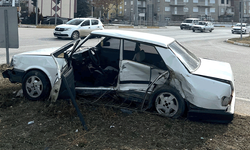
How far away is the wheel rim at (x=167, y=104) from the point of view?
14.4 ft

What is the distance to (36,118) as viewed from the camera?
14.6 ft

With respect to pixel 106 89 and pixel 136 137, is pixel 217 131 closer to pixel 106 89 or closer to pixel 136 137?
pixel 136 137

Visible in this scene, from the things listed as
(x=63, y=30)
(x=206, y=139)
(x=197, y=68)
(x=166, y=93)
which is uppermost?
(x=63, y=30)

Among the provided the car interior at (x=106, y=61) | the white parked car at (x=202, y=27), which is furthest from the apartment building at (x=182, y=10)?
the car interior at (x=106, y=61)

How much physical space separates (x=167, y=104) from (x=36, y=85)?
244 cm

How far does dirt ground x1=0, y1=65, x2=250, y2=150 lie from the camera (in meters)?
3.63

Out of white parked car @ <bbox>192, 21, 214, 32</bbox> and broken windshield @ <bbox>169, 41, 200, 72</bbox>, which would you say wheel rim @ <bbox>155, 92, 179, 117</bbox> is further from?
white parked car @ <bbox>192, 21, 214, 32</bbox>

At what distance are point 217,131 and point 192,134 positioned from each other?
0.41 m

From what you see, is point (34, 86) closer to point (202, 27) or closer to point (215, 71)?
point (215, 71)

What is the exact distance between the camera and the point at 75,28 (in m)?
18.8

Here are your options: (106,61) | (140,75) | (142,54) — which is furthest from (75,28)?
(140,75)

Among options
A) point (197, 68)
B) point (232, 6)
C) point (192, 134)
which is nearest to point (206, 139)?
point (192, 134)

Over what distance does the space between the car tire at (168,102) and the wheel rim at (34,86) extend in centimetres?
214

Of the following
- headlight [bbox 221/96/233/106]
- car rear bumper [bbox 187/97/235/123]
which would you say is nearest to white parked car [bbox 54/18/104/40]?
car rear bumper [bbox 187/97/235/123]
